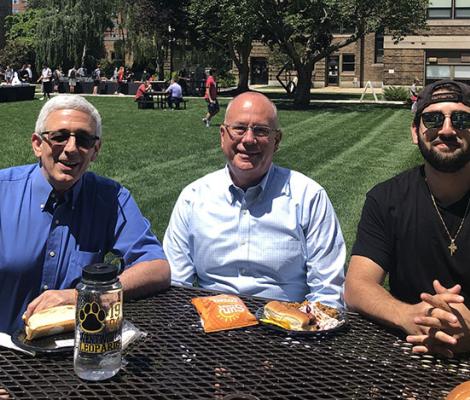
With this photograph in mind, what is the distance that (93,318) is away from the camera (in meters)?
1.95

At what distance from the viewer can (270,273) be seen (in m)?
3.38

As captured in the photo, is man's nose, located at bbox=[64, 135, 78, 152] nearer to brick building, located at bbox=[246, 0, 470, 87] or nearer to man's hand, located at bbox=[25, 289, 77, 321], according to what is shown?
man's hand, located at bbox=[25, 289, 77, 321]

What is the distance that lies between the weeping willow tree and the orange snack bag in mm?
47891

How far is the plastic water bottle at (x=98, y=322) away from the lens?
1.96 m

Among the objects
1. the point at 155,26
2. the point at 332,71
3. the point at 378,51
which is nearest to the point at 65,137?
the point at 155,26

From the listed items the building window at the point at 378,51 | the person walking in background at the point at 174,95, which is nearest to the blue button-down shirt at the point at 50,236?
the person walking in background at the point at 174,95

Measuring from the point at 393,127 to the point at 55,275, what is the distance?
18.7 metres

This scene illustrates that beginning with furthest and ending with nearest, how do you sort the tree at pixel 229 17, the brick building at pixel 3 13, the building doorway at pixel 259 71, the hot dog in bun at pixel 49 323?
the brick building at pixel 3 13, the building doorway at pixel 259 71, the tree at pixel 229 17, the hot dog in bun at pixel 49 323

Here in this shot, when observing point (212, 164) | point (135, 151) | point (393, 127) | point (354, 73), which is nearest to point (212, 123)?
point (393, 127)

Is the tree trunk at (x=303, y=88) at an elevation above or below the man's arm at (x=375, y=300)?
above

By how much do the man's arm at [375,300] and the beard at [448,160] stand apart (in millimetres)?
536

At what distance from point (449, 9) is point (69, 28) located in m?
26.9

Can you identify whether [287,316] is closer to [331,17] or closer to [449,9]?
[331,17]

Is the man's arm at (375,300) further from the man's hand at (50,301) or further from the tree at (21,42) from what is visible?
the tree at (21,42)
